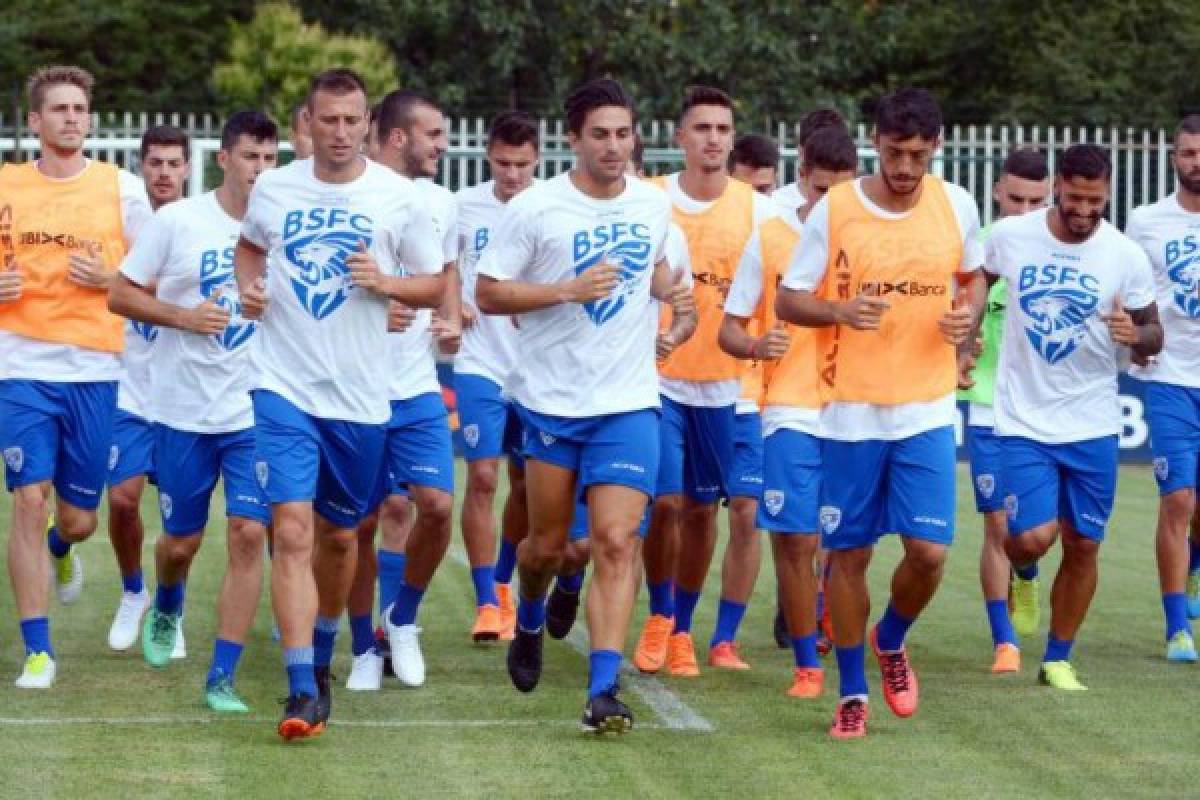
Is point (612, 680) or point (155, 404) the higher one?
point (155, 404)

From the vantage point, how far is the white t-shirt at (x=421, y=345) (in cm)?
1141

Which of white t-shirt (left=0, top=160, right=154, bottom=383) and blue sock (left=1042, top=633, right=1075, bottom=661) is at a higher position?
white t-shirt (left=0, top=160, right=154, bottom=383)

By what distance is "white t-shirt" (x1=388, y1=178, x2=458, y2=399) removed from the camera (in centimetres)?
1141

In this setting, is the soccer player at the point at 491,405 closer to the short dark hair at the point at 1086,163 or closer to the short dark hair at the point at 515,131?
the short dark hair at the point at 515,131

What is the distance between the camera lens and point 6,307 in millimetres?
11547

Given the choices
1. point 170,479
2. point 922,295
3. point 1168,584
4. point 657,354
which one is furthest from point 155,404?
point 1168,584

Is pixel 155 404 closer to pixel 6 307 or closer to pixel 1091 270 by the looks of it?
pixel 6 307

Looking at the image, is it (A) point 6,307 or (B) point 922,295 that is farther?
(A) point 6,307

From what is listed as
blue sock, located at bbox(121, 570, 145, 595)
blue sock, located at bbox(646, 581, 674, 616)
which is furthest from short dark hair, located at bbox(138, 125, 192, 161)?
blue sock, located at bbox(646, 581, 674, 616)

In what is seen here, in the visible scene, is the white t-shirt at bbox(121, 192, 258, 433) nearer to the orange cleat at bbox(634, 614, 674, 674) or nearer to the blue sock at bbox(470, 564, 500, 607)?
the orange cleat at bbox(634, 614, 674, 674)

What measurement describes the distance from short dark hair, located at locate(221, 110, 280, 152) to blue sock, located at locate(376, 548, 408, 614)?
204cm

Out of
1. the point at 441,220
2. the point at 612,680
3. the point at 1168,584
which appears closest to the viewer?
the point at 612,680

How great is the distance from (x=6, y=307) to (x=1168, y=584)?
17.3 feet

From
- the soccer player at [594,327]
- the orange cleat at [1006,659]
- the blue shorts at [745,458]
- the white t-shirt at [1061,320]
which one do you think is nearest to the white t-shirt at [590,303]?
the soccer player at [594,327]
